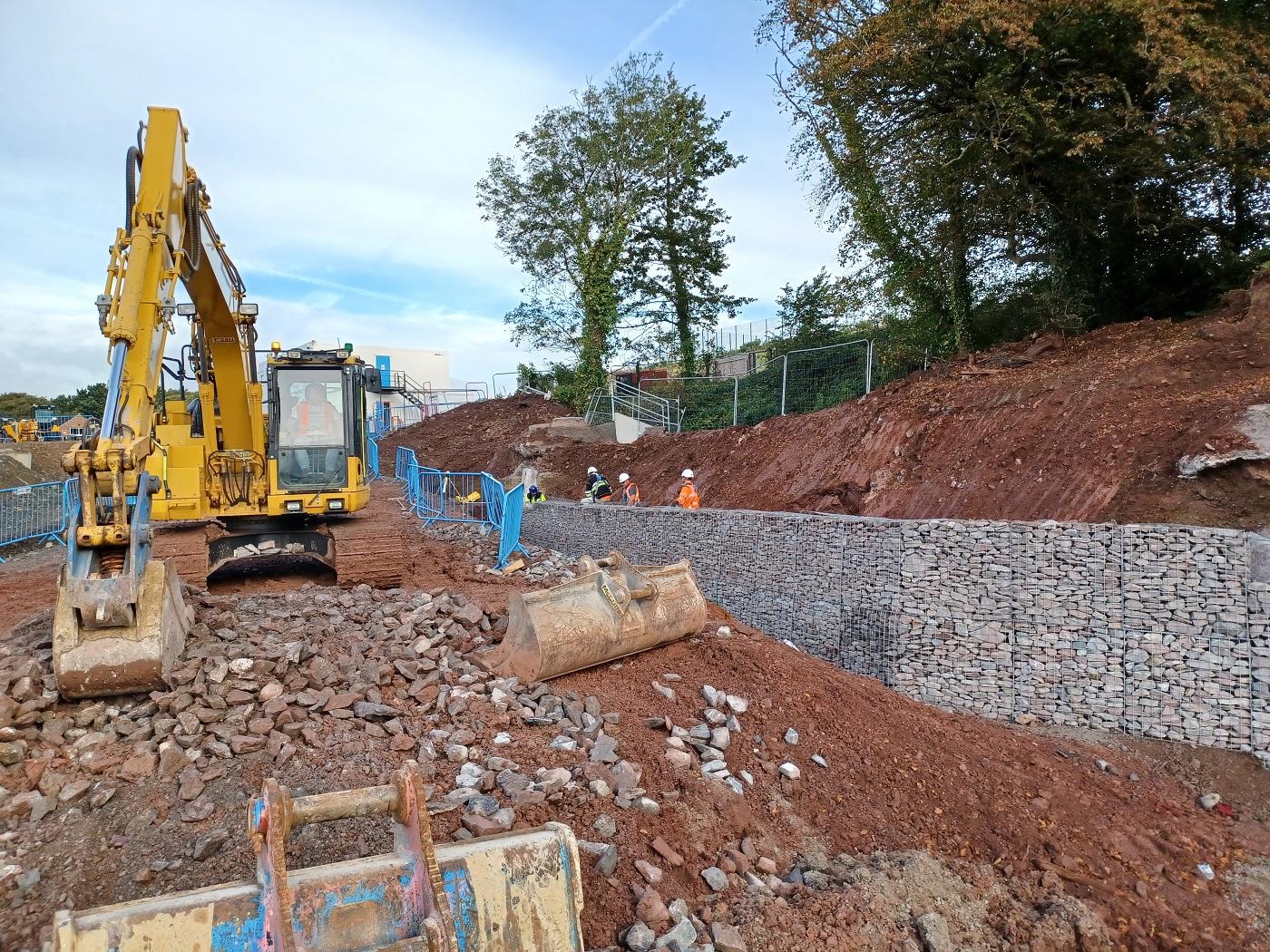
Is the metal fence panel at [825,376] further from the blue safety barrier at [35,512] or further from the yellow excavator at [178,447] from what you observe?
the blue safety barrier at [35,512]

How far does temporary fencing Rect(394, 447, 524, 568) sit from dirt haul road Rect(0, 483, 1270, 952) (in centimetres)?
519

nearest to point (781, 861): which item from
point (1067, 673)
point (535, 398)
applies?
point (1067, 673)

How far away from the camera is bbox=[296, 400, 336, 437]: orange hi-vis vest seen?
28.0 feet

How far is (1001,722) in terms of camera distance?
7391mm

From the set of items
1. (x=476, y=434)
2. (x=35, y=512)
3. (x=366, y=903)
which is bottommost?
(x=366, y=903)

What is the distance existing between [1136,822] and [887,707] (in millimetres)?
1768

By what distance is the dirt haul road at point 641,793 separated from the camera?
3547 millimetres

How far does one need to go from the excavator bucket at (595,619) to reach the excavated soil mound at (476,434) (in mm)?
17073

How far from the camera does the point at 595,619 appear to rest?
5391mm

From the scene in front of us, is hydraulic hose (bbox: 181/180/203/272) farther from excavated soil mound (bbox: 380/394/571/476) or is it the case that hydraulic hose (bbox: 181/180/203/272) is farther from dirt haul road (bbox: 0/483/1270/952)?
excavated soil mound (bbox: 380/394/571/476)

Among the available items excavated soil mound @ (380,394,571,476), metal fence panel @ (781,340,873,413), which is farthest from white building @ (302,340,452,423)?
metal fence panel @ (781,340,873,413)

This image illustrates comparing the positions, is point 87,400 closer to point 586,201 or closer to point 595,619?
point 586,201

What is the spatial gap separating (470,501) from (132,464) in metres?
10.8

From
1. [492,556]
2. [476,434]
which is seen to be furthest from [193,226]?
[476,434]
